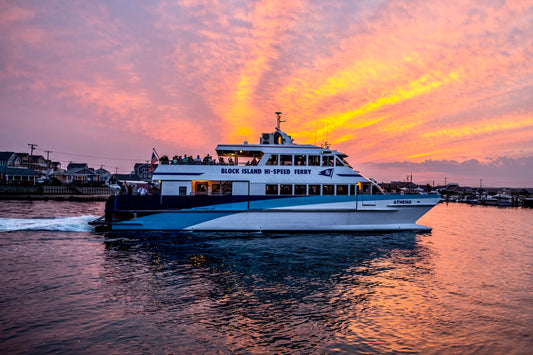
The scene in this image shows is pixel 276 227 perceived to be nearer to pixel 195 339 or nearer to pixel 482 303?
pixel 482 303

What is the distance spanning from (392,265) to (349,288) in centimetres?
451

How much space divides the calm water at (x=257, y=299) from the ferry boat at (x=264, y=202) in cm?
297

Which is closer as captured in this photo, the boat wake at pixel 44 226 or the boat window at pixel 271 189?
the boat window at pixel 271 189

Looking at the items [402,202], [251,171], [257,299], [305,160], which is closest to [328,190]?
[305,160]

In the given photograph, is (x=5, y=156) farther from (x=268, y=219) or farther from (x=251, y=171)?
(x=268, y=219)

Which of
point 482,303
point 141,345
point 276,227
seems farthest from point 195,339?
point 276,227

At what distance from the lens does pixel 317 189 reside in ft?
70.7

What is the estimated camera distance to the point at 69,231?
846 inches

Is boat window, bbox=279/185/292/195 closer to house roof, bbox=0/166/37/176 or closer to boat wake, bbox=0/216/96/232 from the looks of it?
boat wake, bbox=0/216/96/232

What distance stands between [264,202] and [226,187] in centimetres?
290

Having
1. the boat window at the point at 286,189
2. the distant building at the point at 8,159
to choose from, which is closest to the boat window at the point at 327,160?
the boat window at the point at 286,189

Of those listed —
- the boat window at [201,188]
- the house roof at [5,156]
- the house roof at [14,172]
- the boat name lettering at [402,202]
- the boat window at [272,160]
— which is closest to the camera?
the boat name lettering at [402,202]

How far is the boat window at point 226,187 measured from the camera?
21.4 m

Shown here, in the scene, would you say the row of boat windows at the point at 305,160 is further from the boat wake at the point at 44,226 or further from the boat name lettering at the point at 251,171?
the boat wake at the point at 44,226
